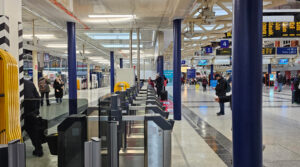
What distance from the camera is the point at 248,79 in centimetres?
240

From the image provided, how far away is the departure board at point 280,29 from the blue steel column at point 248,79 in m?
7.19

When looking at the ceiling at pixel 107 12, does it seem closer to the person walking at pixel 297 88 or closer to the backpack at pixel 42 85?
the backpack at pixel 42 85

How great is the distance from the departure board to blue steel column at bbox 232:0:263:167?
719 cm

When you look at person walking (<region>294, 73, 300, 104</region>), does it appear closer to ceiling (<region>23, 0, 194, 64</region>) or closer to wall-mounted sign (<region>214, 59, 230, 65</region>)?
ceiling (<region>23, 0, 194, 64</region>)

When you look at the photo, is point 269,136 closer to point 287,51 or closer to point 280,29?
point 280,29

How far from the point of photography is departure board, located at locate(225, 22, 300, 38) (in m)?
8.65

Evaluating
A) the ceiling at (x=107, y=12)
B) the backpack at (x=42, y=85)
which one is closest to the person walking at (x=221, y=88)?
the ceiling at (x=107, y=12)

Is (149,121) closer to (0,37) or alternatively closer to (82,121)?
(82,121)

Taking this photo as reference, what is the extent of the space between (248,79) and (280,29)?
7699 millimetres

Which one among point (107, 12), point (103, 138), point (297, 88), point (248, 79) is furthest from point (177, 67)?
point (297, 88)

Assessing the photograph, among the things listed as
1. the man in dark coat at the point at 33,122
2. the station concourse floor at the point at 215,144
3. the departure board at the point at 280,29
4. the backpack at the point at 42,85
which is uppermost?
the departure board at the point at 280,29

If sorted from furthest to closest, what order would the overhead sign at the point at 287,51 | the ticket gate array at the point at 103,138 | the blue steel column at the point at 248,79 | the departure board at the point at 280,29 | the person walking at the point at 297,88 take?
the overhead sign at the point at 287,51 < the person walking at the point at 297,88 < the departure board at the point at 280,29 < the blue steel column at the point at 248,79 < the ticket gate array at the point at 103,138

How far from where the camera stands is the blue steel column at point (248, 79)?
2.37 meters

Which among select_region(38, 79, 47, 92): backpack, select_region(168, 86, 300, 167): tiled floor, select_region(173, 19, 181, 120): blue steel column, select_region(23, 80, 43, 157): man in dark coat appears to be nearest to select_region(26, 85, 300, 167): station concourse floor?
select_region(168, 86, 300, 167): tiled floor
